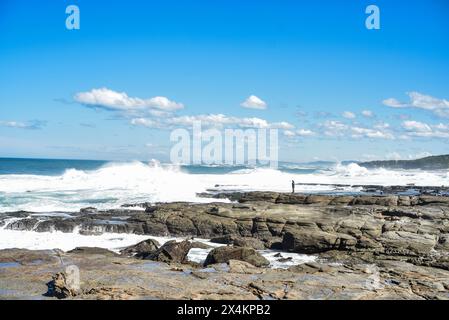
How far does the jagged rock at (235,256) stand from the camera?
13969 mm

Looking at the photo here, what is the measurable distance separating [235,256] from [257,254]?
3.08 ft

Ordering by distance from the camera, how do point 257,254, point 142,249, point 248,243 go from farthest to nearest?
point 248,243 < point 142,249 < point 257,254

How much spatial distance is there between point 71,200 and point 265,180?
40.2 meters

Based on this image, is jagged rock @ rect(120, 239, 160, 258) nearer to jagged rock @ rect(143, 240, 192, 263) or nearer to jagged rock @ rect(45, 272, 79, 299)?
jagged rock @ rect(143, 240, 192, 263)

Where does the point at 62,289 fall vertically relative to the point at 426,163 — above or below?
below

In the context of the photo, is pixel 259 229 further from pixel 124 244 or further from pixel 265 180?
pixel 265 180

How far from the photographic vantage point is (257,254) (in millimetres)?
14570

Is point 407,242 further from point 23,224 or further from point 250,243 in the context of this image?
point 23,224

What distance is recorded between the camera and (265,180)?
69750mm

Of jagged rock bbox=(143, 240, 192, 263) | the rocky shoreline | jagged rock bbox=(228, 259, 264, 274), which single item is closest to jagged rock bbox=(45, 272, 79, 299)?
the rocky shoreline

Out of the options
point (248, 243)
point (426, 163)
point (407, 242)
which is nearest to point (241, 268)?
point (248, 243)

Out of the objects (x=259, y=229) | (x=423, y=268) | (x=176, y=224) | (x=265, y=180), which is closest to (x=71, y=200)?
(x=176, y=224)

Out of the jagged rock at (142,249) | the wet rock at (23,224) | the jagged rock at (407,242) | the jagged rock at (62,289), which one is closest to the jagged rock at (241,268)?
the jagged rock at (62,289)
